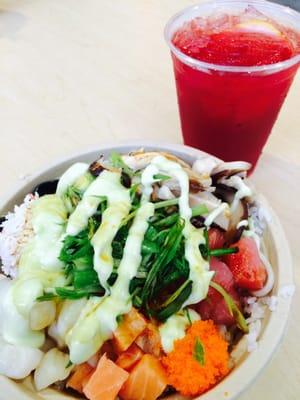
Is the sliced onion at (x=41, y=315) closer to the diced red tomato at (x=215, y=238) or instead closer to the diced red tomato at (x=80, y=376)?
the diced red tomato at (x=80, y=376)

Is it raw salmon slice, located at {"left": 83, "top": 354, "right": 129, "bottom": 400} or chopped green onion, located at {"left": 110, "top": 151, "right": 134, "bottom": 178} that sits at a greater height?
chopped green onion, located at {"left": 110, "top": 151, "right": 134, "bottom": 178}

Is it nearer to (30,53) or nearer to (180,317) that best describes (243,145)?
(180,317)

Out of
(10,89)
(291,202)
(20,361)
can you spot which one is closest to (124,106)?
(10,89)

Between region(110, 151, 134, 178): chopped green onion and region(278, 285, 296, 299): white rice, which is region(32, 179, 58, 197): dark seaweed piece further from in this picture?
region(278, 285, 296, 299): white rice

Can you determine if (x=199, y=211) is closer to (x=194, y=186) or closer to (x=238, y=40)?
(x=194, y=186)

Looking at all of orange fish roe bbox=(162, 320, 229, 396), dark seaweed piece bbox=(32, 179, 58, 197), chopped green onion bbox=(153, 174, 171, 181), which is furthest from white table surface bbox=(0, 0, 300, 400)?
chopped green onion bbox=(153, 174, 171, 181)

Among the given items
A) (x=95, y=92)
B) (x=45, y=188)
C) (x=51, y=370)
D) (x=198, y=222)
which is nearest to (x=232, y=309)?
(x=198, y=222)
